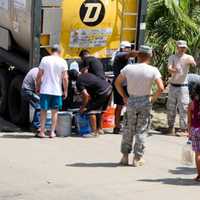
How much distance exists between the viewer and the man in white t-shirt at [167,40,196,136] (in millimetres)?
13148

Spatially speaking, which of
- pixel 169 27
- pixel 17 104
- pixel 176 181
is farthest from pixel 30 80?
pixel 169 27

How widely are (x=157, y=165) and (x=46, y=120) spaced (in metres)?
2.72

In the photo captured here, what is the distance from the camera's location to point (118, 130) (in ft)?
43.3

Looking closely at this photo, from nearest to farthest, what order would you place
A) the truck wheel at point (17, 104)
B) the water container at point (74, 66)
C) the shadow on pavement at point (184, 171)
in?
the shadow on pavement at point (184, 171) → the water container at point (74, 66) → the truck wheel at point (17, 104)

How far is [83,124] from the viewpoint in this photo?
42.1 ft

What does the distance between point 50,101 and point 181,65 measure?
2506 millimetres

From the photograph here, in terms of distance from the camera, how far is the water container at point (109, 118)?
13.5 metres

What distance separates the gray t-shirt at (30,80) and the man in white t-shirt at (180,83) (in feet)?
7.99

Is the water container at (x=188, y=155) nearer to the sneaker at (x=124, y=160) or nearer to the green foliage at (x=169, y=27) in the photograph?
the sneaker at (x=124, y=160)

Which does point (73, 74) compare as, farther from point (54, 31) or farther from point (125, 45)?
point (125, 45)

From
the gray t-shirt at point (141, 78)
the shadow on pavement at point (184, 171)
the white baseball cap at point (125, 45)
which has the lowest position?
the shadow on pavement at point (184, 171)

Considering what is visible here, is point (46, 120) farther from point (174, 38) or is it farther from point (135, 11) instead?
point (174, 38)

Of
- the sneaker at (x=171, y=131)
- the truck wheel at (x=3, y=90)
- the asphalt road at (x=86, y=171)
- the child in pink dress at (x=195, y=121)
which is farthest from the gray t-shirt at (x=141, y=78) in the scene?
the truck wheel at (x=3, y=90)

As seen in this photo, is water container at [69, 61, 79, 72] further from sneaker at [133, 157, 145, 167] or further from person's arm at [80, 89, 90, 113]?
sneaker at [133, 157, 145, 167]
